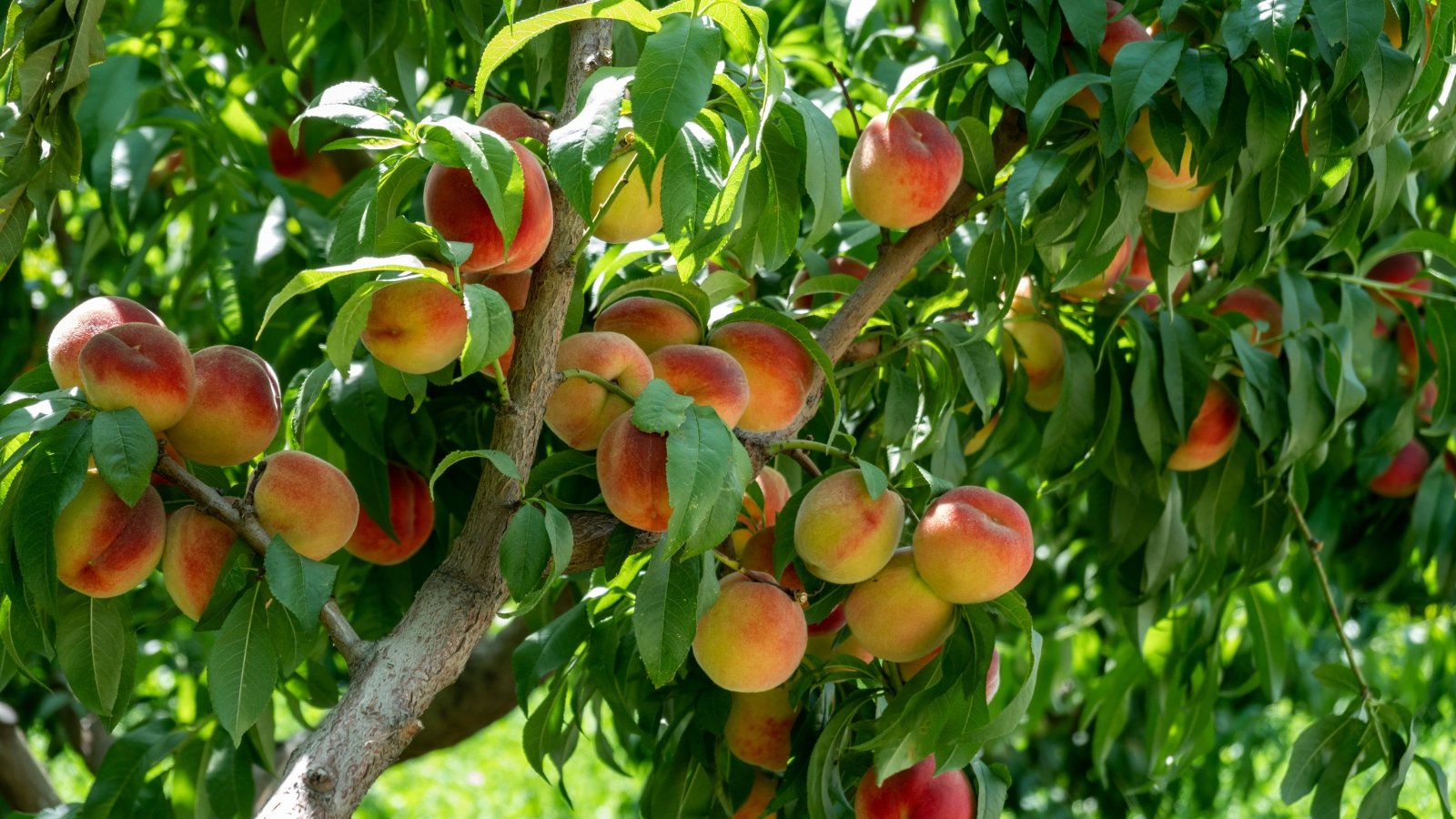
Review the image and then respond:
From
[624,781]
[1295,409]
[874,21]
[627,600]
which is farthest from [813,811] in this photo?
[624,781]

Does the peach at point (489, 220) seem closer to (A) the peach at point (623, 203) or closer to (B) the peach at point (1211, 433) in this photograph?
(A) the peach at point (623, 203)

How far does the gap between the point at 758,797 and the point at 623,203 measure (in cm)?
51

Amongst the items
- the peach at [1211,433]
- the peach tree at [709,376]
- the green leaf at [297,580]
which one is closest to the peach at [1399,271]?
the peach tree at [709,376]

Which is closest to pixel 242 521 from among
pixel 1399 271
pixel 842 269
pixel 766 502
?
pixel 766 502

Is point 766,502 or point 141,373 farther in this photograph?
point 766,502

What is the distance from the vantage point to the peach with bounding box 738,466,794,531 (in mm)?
1009

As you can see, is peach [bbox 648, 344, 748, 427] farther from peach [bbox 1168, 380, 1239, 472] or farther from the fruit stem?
peach [bbox 1168, 380, 1239, 472]

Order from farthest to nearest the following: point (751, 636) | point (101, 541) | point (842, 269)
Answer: point (842, 269), point (751, 636), point (101, 541)

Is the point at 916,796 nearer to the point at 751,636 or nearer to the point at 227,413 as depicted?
the point at 751,636

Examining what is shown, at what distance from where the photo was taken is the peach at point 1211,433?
4.08 feet

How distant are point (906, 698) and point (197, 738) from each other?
64 centimetres

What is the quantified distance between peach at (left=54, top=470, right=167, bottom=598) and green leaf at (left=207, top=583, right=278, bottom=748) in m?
0.06

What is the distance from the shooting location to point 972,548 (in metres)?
0.87

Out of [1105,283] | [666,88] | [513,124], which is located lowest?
[1105,283]
